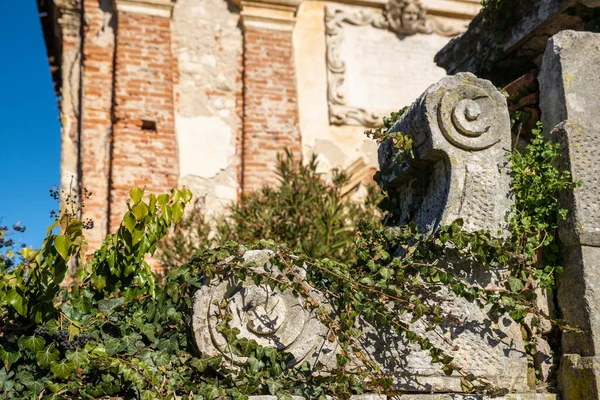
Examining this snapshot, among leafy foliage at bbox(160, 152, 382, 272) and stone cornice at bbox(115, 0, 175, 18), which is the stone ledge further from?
stone cornice at bbox(115, 0, 175, 18)

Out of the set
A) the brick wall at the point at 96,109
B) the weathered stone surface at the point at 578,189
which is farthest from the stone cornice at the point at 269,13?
the weathered stone surface at the point at 578,189

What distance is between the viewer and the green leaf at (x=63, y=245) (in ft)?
7.70

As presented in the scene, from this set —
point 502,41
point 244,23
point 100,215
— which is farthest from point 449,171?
point 244,23

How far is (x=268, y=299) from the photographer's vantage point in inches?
101

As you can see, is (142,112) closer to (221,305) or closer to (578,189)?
(221,305)

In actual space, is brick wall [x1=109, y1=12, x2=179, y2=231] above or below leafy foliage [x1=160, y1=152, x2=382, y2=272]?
above

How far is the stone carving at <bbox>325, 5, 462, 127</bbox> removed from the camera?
9.31 meters

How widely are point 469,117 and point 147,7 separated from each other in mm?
6815

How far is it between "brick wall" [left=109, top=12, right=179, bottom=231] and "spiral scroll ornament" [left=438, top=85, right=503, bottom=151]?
19.2 ft

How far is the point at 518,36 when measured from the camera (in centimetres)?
349

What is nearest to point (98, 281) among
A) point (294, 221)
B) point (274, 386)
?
point (274, 386)

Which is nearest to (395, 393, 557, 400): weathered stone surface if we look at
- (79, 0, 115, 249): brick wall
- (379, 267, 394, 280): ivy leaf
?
(379, 267, 394, 280): ivy leaf

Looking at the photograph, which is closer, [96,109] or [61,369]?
[61,369]

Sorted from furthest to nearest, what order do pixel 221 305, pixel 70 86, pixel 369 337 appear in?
pixel 70 86
pixel 369 337
pixel 221 305
